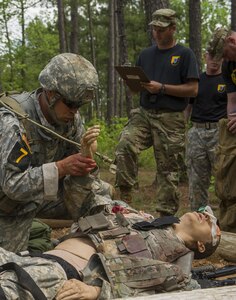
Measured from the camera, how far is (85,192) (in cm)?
403

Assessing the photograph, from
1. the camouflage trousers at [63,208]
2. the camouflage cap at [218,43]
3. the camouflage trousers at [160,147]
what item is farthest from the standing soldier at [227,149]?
the camouflage trousers at [63,208]

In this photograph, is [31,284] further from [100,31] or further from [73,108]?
[100,31]

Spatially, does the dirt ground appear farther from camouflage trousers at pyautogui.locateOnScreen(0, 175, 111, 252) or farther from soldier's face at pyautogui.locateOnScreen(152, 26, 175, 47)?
soldier's face at pyautogui.locateOnScreen(152, 26, 175, 47)

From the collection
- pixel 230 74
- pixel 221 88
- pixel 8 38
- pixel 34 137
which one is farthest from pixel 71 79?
pixel 8 38

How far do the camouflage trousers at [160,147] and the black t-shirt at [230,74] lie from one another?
0.64m

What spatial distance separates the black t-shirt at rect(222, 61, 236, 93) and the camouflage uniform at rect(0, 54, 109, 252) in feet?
6.70

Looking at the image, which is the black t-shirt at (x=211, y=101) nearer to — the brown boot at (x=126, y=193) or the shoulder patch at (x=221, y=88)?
the shoulder patch at (x=221, y=88)

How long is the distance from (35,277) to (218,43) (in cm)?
350

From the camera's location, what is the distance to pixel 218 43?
562 centimetres

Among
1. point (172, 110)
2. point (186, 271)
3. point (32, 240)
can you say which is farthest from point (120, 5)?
point (186, 271)

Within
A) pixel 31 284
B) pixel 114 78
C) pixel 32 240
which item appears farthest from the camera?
pixel 114 78

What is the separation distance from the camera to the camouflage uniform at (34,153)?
3.62 m

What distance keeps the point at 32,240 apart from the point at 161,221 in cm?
135

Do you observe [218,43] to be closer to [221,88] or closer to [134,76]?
[134,76]
